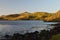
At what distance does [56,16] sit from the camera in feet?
441

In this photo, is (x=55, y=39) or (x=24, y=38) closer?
(x=55, y=39)

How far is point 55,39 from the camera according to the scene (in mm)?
14773

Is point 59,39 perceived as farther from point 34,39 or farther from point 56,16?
point 56,16

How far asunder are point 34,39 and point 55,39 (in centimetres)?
743

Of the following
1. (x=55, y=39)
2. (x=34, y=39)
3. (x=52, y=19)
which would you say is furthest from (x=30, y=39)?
(x=52, y=19)

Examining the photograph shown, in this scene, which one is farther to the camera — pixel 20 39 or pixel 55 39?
pixel 20 39

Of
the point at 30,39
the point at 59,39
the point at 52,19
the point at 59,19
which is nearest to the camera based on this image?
the point at 59,39

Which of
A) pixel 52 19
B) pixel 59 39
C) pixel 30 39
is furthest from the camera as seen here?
pixel 52 19

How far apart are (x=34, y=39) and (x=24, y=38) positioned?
3.54ft

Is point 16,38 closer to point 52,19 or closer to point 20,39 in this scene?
point 20,39

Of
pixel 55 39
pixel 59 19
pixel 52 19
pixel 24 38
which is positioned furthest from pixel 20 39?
pixel 52 19

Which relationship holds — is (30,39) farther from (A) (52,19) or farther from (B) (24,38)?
(A) (52,19)

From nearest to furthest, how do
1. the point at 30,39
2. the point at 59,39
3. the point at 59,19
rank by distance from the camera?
1. the point at 59,39
2. the point at 30,39
3. the point at 59,19

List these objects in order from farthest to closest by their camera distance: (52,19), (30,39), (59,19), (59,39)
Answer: (52,19) < (59,19) < (30,39) < (59,39)
